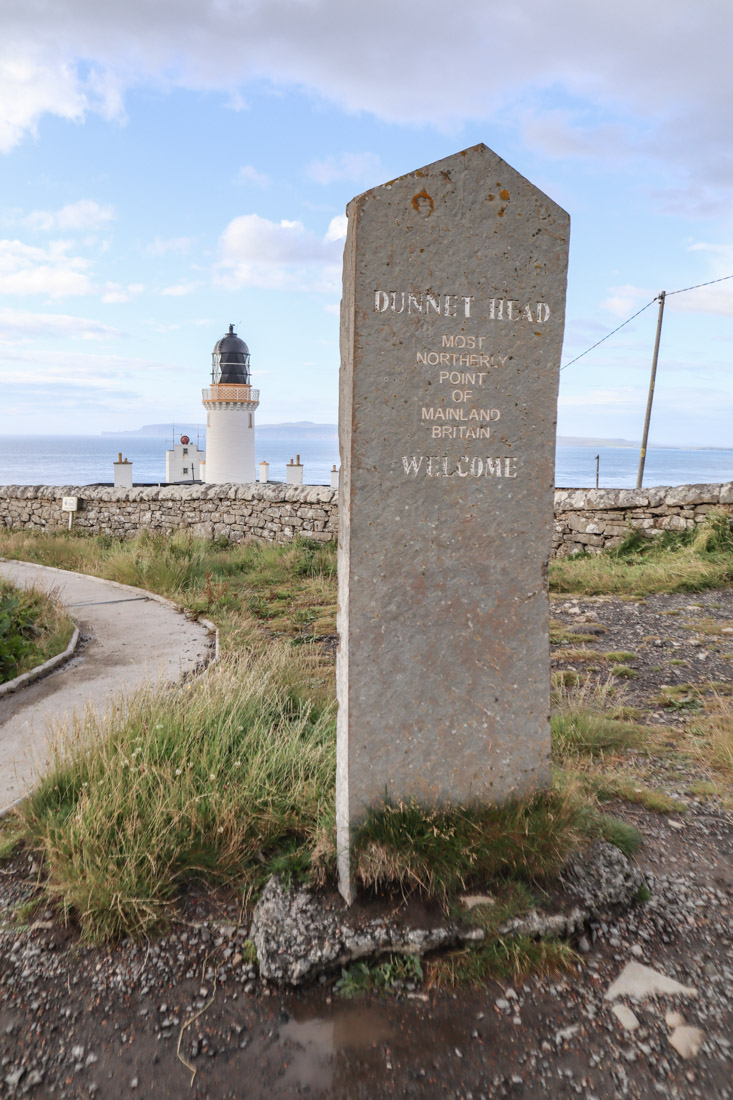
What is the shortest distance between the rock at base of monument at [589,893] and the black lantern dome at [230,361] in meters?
37.9

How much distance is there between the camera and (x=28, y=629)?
7.46m

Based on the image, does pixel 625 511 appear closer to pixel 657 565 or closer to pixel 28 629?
pixel 657 565

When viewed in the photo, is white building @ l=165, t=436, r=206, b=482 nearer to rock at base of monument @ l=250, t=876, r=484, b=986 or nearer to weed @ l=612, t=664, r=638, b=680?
weed @ l=612, t=664, r=638, b=680

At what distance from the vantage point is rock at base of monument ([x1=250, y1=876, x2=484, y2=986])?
2.60 metres

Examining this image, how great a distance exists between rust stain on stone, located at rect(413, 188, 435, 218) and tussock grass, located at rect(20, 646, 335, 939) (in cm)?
260

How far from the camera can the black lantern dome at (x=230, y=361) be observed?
38.2 metres

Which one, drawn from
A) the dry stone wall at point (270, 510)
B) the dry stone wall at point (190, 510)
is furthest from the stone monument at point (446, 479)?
the dry stone wall at point (190, 510)

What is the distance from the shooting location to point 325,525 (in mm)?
12969

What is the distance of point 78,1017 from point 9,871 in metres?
1.09

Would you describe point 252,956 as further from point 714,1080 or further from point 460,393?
point 460,393

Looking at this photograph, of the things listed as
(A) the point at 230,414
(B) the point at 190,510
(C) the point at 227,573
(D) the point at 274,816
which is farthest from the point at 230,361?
(D) the point at 274,816

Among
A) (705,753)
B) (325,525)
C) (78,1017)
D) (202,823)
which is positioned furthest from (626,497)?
(78,1017)

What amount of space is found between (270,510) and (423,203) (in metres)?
11.1

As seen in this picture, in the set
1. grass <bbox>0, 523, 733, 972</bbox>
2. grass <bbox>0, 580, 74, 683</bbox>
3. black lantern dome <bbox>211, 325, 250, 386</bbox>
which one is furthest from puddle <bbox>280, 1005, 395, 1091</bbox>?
black lantern dome <bbox>211, 325, 250, 386</bbox>
